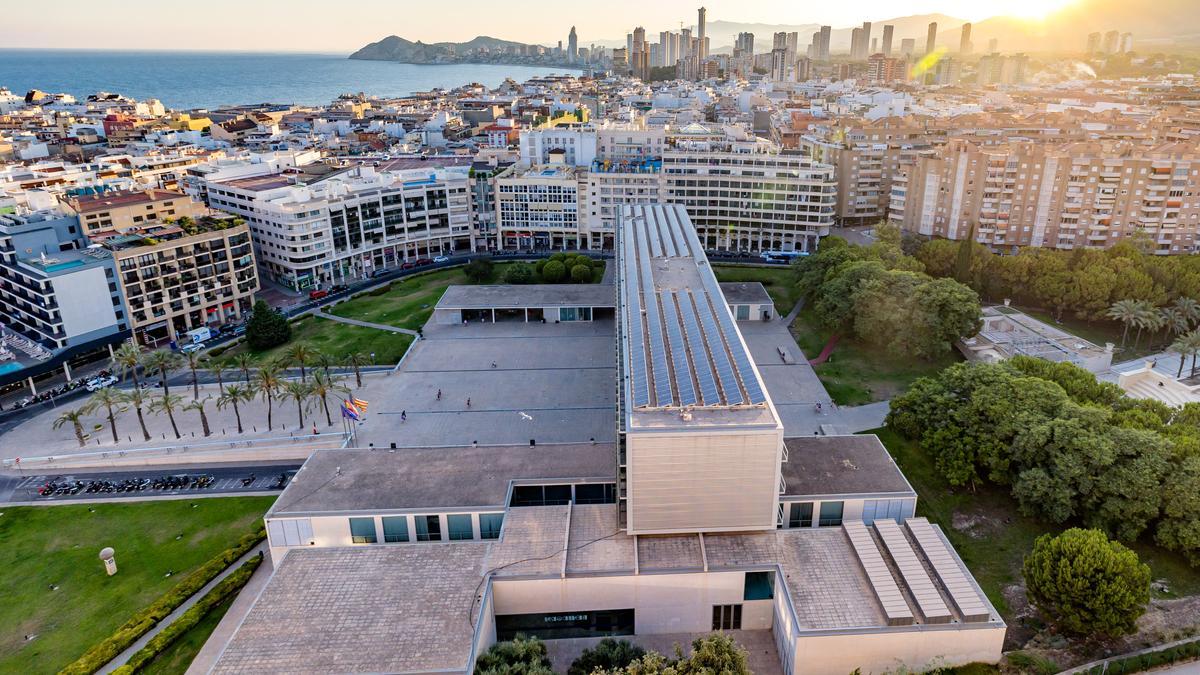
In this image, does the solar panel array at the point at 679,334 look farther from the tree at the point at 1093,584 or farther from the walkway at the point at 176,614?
the walkway at the point at 176,614

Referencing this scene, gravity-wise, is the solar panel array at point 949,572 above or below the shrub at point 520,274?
below

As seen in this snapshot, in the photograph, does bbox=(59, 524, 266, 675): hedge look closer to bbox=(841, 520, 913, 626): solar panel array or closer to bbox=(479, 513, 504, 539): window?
bbox=(479, 513, 504, 539): window

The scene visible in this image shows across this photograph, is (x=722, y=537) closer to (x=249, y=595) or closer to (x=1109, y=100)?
(x=249, y=595)

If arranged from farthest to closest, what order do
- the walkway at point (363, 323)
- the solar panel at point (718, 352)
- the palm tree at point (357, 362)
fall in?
the walkway at point (363, 323) < the palm tree at point (357, 362) < the solar panel at point (718, 352)

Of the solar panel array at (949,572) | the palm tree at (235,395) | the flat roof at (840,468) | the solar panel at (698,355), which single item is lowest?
the solar panel array at (949,572)

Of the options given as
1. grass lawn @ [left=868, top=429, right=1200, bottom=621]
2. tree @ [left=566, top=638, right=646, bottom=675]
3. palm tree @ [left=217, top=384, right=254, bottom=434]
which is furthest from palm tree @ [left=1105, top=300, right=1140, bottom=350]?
palm tree @ [left=217, top=384, right=254, bottom=434]

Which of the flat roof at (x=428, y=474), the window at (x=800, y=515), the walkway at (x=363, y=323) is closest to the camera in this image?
the window at (x=800, y=515)

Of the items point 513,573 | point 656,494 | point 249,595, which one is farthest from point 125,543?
point 656,494

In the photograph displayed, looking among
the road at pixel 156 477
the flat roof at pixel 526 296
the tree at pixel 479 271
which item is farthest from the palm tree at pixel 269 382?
the tree at pixel 479 271
